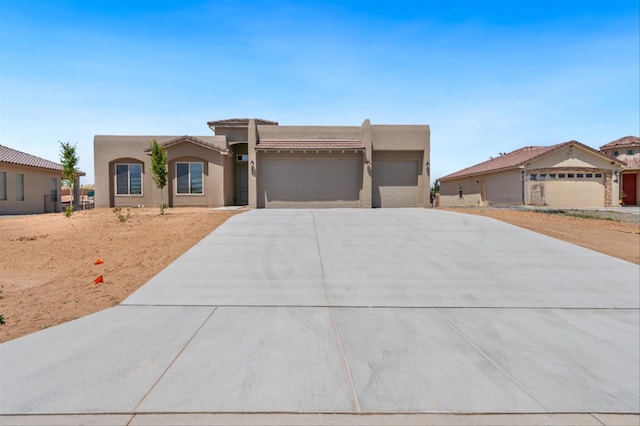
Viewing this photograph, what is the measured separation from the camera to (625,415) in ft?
10.8

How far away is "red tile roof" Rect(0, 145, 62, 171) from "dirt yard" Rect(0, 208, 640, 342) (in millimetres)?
8651

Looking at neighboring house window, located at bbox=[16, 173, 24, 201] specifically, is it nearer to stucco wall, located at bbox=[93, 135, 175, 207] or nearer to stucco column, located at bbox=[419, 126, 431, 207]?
stucco wall, located at bbox=[93, 135, 175, 207]

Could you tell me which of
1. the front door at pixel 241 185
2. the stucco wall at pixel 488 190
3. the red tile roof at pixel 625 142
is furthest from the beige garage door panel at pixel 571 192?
the front door at pixel 241 185

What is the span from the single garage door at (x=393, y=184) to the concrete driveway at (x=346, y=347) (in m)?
12.9

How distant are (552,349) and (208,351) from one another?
178 inches

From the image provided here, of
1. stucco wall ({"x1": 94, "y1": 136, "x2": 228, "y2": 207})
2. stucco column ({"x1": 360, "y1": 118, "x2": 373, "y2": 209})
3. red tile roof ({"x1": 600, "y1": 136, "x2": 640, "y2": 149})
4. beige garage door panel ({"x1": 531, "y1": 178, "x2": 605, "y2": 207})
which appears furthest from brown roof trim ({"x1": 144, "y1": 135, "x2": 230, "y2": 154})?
red tile roof ({"x1": 600, "y1": 136, "x2": 640, "y2": 149})

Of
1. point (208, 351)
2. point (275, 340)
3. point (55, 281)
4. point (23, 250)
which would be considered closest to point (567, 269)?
point (275, 340)

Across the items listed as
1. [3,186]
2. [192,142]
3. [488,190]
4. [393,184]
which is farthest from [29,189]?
[488,190]

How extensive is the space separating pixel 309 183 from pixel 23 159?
19.7m

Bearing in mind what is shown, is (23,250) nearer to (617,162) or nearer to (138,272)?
(138,272)

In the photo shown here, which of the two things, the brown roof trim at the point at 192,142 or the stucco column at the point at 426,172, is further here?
the brown roof trim at the point at 192,142

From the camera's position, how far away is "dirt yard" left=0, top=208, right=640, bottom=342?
237 inches

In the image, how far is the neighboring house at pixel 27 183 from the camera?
20844mm

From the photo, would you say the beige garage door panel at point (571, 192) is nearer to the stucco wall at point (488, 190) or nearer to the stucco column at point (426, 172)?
the stucco wall at point (488, 190)
